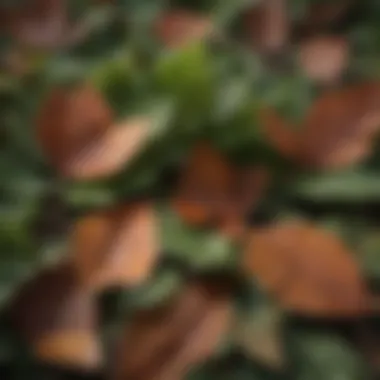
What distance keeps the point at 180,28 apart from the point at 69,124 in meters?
0.17

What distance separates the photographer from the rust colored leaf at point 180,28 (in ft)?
2.50

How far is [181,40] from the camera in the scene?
2.49 ft

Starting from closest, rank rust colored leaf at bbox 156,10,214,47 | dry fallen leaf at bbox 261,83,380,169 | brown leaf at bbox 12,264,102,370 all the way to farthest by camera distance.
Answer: brown leaf at bbox 12,264,102,370 → dry fallen leaf at bbox 261,83,380,169 → rust colored leaf at bbox 156,10,214,47

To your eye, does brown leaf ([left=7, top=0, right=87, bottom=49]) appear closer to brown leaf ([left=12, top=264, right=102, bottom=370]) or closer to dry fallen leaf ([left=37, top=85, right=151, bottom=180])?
dry fallen leaf ([left=37, top=85, right=151, bottom=180])

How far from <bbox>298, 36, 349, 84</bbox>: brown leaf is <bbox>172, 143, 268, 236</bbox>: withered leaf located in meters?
0.14

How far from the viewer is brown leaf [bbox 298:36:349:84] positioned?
0.75 m

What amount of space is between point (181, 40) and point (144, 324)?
281 millimetres

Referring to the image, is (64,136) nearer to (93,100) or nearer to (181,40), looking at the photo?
(93,100)

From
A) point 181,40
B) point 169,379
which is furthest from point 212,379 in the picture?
point 181,40

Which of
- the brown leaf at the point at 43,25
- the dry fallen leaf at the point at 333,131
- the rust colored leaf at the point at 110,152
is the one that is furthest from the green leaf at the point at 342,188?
the brown leaf at the point at 43,25

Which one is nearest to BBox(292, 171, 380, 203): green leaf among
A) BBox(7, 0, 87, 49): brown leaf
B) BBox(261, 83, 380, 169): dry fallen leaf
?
BBox(261, 83, 380, 169): dry fallen leaf

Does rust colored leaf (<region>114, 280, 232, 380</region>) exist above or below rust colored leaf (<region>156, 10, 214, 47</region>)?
below

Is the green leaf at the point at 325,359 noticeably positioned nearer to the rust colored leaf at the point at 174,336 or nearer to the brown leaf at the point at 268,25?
the rust colored leaf at the point at 174,336

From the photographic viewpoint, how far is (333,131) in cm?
67
